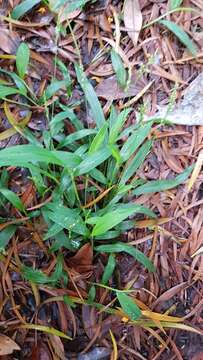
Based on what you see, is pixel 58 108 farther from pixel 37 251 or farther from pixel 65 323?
pixel 65 323

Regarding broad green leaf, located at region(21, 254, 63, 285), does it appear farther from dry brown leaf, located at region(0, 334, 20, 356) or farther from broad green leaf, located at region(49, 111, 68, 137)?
broad green leaf, located at region(49, 111, 68, 137)

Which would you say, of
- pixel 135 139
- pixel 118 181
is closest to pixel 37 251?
pixel 118 181

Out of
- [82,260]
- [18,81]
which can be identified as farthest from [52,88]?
[82,260]

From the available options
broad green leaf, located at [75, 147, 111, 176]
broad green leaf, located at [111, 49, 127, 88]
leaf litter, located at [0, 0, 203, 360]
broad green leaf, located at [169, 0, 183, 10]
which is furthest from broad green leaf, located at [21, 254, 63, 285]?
broad green leaf, located at [169, 0, 183, 10]

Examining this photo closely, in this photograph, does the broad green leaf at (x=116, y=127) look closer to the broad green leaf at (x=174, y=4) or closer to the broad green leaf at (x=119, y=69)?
the broad green leaf at (x=119, y=69)

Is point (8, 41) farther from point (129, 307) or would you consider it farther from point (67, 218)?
point (129, 307)
